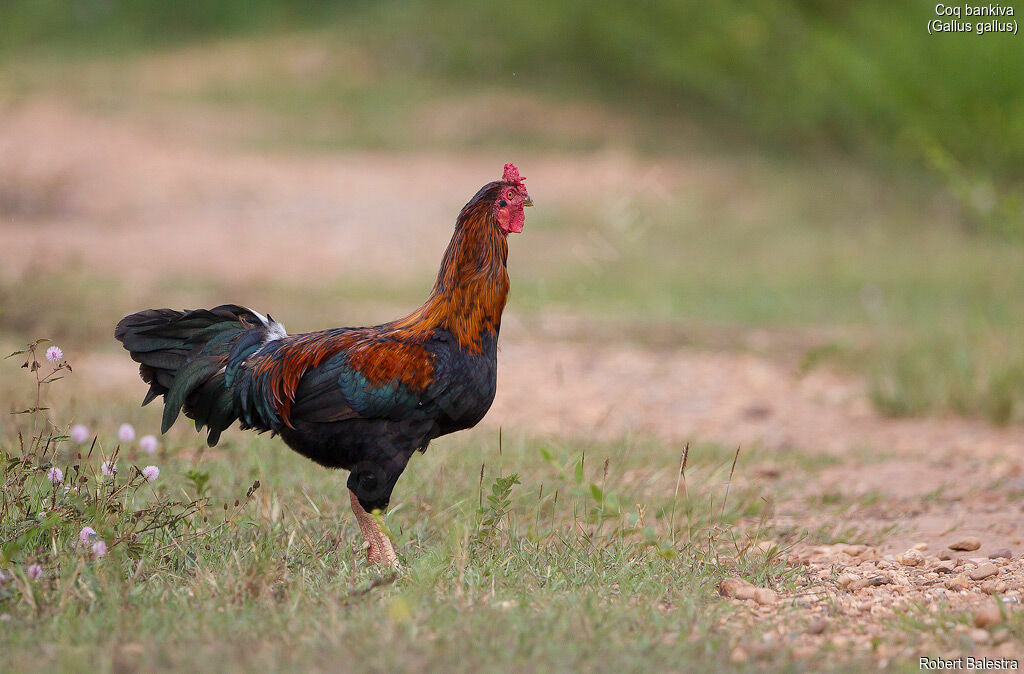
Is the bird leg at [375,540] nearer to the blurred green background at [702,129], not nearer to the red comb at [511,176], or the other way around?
the red comb at [511,176]

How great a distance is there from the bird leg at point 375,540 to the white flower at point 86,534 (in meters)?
0.82

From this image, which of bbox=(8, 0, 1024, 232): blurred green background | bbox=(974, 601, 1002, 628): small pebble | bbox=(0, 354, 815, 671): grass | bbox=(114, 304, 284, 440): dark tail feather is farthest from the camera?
bbox=(8, 0, 1024, 232): blurred green background

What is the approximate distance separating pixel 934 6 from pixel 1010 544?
9.09 meters

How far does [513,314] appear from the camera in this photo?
9719mm

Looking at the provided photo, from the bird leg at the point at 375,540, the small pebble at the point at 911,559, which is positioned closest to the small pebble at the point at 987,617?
the small pebble at the point at 911,559

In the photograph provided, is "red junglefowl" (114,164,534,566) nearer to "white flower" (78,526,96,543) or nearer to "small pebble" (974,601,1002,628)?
"white flower" (78,526,96,543)

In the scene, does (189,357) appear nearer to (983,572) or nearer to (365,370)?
(365,370)

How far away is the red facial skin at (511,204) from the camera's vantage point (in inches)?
153

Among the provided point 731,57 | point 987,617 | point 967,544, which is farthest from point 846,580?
point 731,57

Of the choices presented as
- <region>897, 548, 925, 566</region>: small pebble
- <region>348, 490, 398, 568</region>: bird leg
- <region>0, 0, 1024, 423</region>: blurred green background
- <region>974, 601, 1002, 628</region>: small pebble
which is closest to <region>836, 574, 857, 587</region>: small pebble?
<region>897, 548, 925, 566</region>: small pebble

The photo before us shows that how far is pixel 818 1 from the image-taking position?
49.5 ft

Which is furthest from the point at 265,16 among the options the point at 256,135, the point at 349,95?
the point at 256,135

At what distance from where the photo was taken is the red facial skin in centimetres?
388

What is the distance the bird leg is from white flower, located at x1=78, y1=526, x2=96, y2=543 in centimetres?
82
